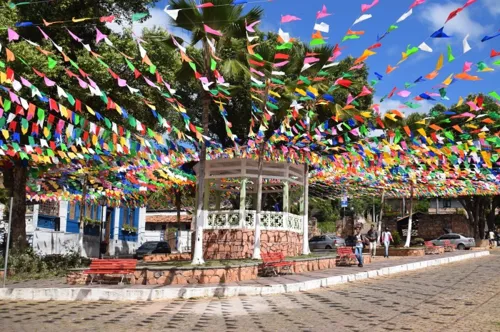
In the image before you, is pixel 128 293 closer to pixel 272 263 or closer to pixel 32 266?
pixel 272 263

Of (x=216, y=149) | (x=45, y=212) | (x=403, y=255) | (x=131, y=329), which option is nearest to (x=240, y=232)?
(x=216, y=149)

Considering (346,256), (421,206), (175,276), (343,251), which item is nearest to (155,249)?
(346,256)

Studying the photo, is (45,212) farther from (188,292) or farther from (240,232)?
(188,292)

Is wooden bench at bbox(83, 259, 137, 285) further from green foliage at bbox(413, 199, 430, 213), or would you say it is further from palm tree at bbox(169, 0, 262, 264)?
green foliage at bbox(413, 199, 430, 213)

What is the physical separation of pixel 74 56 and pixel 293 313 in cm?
1110

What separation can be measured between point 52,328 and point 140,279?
5063 mm

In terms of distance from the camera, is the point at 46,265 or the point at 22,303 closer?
the point at 22,303

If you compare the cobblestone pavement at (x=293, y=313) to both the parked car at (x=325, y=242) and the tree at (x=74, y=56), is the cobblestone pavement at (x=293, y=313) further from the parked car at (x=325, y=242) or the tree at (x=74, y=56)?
the parked car at (x=325, y=242)

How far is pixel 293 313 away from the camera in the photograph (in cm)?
1006

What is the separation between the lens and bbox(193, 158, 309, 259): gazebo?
19000 millimetres

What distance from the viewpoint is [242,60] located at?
1605 centimetres

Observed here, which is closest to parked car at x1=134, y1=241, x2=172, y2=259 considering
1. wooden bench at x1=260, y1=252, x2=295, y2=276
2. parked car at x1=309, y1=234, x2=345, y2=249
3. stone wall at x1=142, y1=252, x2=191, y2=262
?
stone wall at x1=142, y1=252, x2=191, y2=262

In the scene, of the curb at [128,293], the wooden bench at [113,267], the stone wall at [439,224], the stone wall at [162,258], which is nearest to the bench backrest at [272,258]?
the curb at [128,293]

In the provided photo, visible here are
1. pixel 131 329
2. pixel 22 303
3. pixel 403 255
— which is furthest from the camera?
pixel 403 255
